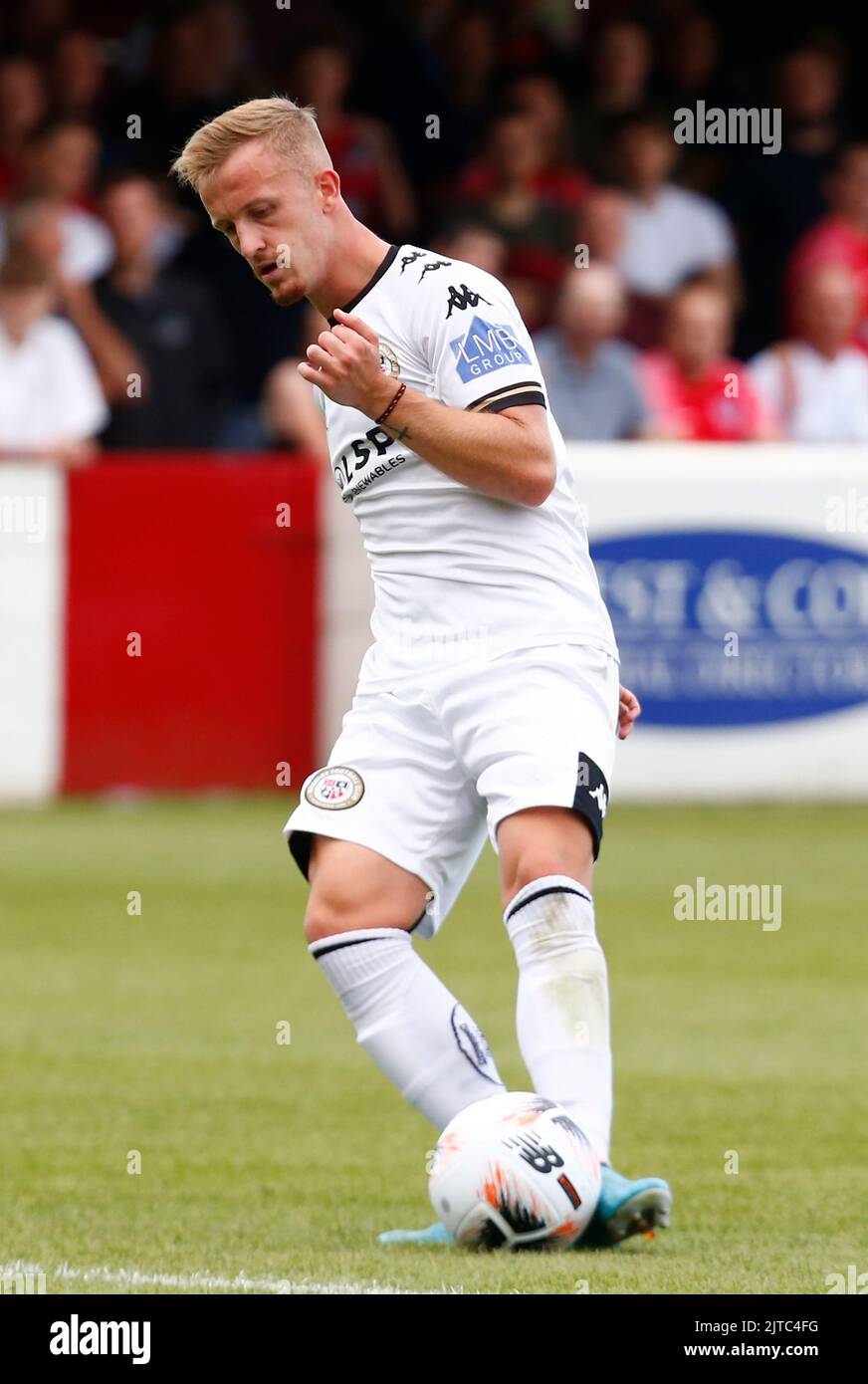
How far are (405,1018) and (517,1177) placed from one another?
47cm

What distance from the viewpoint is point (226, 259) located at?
14.4 m

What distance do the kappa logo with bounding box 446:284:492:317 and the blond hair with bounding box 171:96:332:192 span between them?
1.19 ft

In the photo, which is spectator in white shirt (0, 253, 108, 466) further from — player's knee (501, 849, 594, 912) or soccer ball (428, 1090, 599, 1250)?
soccer ball (428, 1090, 599, 1250)

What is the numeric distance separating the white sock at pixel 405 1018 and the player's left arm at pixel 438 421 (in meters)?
0.92

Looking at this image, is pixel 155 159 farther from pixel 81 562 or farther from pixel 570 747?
pixel 570 747

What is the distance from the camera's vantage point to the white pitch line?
4.32 m

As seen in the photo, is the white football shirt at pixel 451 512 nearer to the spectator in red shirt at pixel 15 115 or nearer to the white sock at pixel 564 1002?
the white sock at pixel 564 1002

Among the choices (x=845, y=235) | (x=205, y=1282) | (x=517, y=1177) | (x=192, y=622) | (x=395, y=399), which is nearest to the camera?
(x=205, y=1282)

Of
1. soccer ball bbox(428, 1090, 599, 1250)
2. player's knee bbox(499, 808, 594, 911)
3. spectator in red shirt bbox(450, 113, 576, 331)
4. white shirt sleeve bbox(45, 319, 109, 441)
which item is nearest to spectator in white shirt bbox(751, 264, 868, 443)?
spectator in red shirt bbox(450, 113, 576, 331)

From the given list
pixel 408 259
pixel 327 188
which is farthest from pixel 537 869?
pixel 327 188

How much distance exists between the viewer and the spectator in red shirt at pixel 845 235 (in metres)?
14.8

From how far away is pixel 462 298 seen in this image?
4.86 metres

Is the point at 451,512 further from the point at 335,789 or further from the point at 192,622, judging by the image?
the point at 192,622

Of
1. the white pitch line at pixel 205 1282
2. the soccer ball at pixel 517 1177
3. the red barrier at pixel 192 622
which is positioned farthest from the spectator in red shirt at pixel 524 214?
the white pitch line at pixel 205 1282
